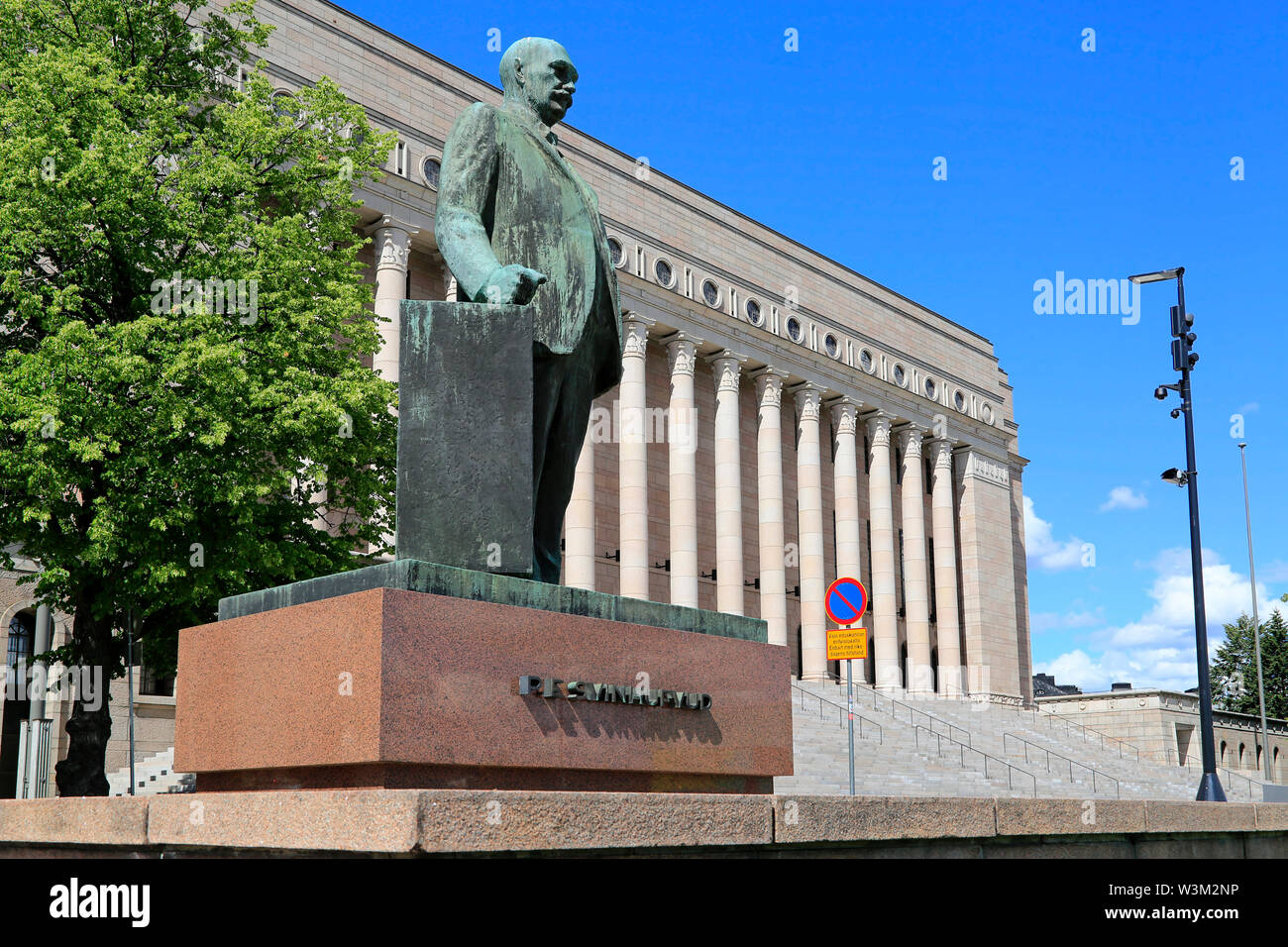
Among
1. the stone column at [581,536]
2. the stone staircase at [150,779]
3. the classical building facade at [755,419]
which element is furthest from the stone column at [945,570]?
the stone staircase at [150,779]

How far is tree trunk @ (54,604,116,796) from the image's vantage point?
18.7m

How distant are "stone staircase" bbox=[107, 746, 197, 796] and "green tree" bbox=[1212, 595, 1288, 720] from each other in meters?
78.8

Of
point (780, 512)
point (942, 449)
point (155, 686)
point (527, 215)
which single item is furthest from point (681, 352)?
point (527, 215)

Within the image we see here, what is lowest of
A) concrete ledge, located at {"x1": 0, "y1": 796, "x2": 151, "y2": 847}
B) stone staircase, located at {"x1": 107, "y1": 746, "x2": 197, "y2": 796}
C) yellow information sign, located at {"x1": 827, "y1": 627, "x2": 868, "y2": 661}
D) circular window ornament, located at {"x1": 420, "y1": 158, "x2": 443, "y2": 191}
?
stone staircase, located at {"x1": 107, "y1": 746, "x2": 197, "y2": 796}

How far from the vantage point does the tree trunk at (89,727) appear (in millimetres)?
18703

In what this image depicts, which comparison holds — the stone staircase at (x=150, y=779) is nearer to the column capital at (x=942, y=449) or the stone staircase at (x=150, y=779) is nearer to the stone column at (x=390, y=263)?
the stone column at (x=390, y=263)

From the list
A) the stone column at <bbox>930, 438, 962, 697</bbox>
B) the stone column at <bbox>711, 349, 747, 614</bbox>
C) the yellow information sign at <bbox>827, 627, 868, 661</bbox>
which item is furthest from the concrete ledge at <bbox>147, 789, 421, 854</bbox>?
the stone column at <bbox>930, 438, 962, 697</bbox>

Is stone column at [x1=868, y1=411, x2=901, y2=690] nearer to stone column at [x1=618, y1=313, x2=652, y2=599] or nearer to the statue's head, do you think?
stone column at [x1=618, y1=313, x2=652, y2=599]

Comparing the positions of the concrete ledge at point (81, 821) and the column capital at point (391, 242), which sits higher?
the column capital at point (391, 242)

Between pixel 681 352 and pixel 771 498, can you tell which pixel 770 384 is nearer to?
pixel 771 498

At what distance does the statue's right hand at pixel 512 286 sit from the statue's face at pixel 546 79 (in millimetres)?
1545
